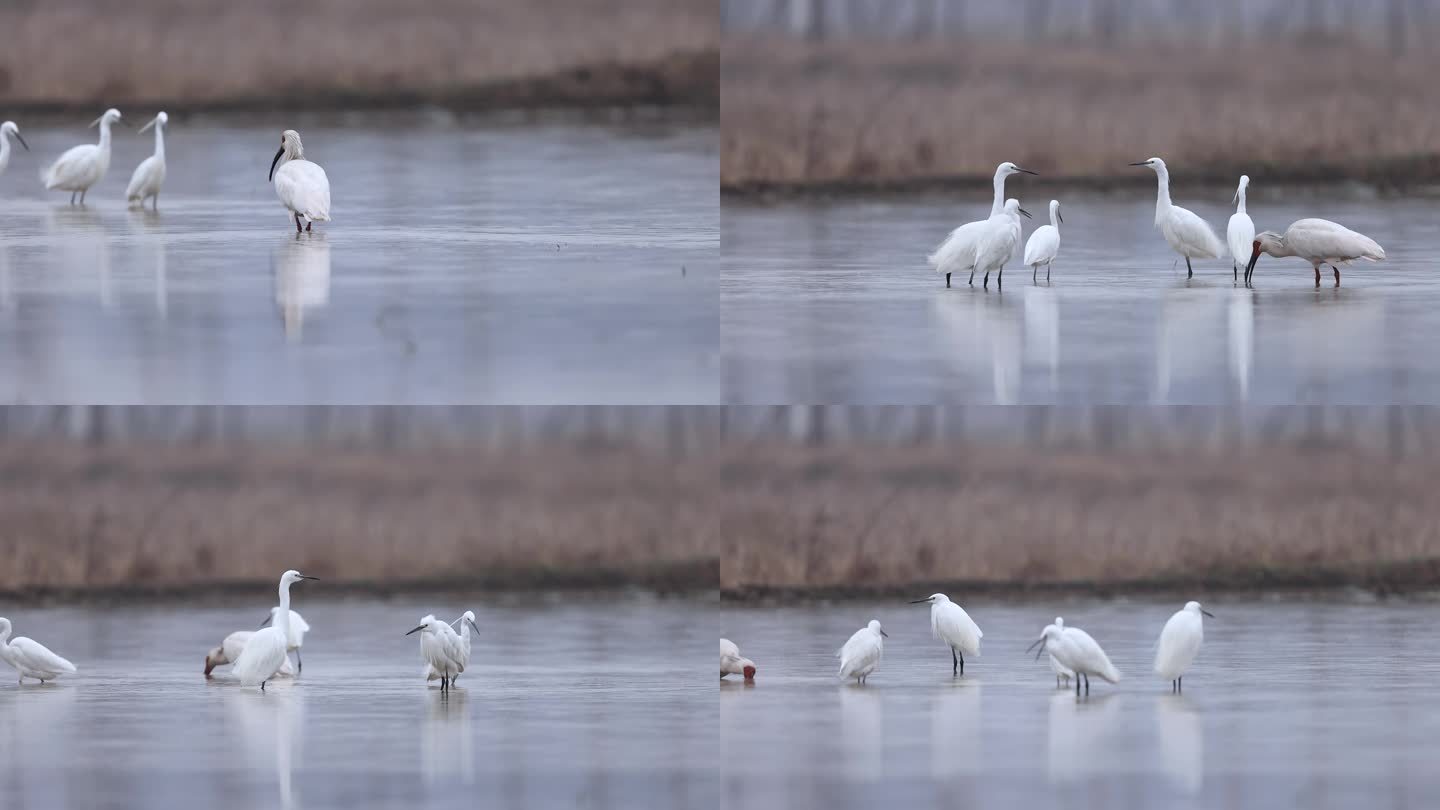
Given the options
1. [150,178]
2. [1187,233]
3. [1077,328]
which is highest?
[150,178]

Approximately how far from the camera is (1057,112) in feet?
55.7

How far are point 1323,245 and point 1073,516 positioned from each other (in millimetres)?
5817

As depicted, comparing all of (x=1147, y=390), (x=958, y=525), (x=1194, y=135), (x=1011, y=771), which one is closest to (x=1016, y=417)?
(x=958, y=525)

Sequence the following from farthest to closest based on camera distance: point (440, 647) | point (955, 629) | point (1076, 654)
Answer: point (955, 629) < point (440, 647) < point (1076, 654)

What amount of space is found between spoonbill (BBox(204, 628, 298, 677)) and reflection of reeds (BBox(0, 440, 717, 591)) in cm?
522

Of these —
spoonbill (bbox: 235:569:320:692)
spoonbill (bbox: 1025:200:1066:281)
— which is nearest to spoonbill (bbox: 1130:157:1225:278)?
spoonbill (bbox: 1025:200:1066:281)

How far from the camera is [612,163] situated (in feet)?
48.3

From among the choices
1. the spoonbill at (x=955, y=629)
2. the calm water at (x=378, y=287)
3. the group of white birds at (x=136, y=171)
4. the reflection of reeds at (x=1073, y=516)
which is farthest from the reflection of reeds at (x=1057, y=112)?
the spoonbill at (x=955, y=629)

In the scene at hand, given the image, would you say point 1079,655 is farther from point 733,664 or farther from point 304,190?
point 304,190

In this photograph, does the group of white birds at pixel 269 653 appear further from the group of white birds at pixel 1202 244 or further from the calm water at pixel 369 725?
the group of white birds at pixel 1202 244

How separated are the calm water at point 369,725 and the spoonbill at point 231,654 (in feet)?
0.37

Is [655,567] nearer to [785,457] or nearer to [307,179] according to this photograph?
[785,457]

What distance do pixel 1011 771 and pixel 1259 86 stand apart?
435 inches

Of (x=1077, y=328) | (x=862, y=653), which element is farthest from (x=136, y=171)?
(x=1077, y=328)
